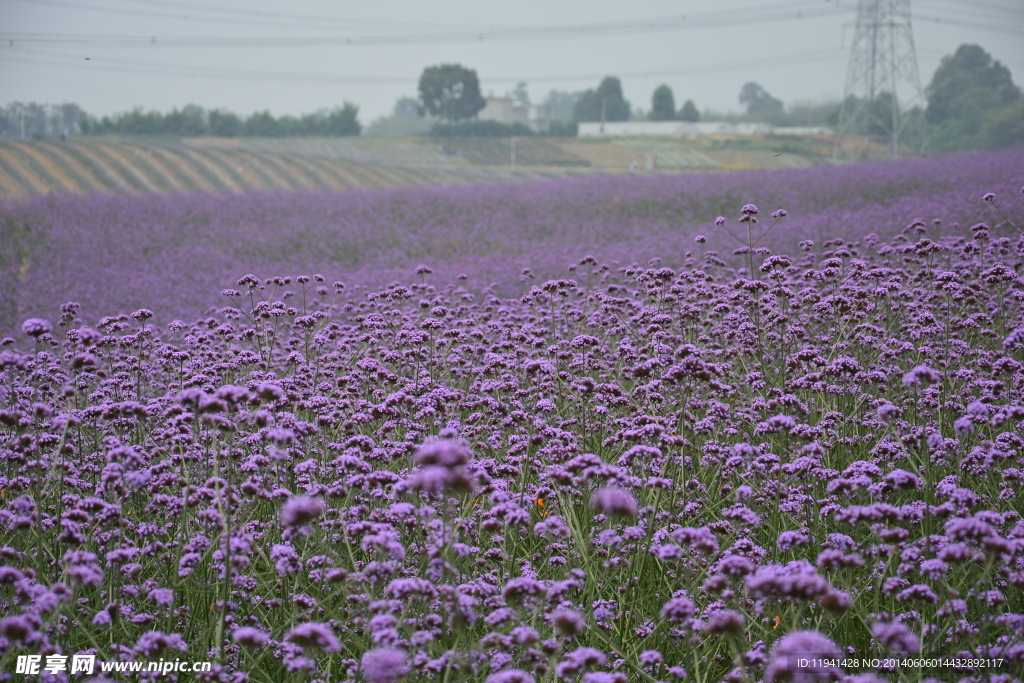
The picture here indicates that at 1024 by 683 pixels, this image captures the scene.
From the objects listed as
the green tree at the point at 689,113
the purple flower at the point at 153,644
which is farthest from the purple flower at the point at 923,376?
the green tree at the point at 689,113

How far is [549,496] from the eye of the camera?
4719 millimetres

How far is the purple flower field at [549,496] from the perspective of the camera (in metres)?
2.97

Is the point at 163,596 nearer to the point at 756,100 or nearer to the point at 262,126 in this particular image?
the point at 262,126

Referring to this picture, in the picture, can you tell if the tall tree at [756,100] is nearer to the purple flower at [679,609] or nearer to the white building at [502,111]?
the white building at [502,111]

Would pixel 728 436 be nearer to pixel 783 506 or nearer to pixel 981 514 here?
pixel 783 506

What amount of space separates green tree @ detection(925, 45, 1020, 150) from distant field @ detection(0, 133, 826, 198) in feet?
27.8

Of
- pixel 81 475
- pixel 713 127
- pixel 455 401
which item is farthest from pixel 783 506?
pixel 713 127

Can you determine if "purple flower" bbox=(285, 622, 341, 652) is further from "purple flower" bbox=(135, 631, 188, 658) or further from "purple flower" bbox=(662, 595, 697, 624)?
"purple flower" bbox=(662, 595, 697, 624)

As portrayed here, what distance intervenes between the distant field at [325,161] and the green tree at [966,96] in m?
8.48

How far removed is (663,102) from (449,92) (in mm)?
47297

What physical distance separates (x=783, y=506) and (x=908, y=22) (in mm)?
52236

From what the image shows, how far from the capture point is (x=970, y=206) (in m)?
14.8

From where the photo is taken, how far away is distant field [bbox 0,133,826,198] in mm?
32781

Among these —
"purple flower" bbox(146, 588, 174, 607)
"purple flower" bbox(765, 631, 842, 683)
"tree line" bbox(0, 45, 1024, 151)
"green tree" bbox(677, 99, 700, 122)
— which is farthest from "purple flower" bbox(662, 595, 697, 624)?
"green tree" bbox(677, 99, 700, 122)
